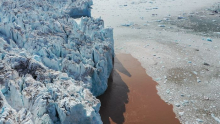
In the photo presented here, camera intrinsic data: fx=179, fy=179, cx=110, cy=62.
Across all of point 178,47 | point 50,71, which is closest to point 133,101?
point 50,71

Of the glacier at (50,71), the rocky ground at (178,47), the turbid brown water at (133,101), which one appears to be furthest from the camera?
the rocky ground at (178,47)

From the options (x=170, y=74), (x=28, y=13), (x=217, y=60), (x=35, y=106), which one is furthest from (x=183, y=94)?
(x=28, y=13)

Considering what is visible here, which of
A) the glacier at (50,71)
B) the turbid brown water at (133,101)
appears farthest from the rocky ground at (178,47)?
the glacier at (50,71)

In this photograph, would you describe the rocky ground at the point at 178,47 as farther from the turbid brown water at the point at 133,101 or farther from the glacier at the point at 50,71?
the glacier at the point at 50,71


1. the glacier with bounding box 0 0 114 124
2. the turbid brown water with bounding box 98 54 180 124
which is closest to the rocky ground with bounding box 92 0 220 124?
the turbid brown water with bounding box 98 54 180 124

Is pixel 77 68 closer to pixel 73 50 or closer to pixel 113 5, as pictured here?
pixel 73 50

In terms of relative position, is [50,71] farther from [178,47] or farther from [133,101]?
[178,47]

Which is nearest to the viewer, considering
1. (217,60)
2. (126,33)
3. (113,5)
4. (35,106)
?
(35,106)
